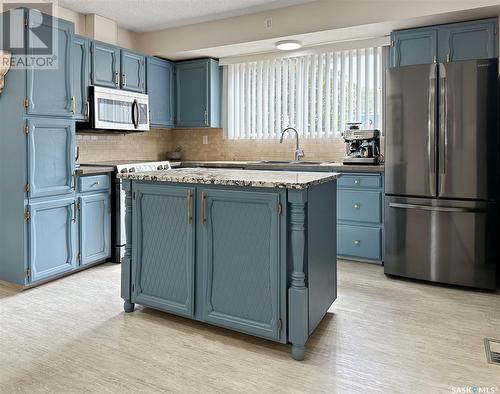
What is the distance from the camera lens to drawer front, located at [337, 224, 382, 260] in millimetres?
4086

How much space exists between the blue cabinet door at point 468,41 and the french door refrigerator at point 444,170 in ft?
2.14

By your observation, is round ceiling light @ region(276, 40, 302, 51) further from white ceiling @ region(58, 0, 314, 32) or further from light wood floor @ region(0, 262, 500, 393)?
light wood floor @ region(0, 262, 500, 393)

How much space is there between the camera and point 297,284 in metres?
2.21

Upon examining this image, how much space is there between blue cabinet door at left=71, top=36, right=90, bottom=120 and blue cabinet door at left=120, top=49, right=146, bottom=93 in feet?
1.72

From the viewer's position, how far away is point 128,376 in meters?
2.03

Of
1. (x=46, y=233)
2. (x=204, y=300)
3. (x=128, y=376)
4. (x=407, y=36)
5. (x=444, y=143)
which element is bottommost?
(x=128, y=376)

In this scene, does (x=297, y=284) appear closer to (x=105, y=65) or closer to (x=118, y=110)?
(x=118, y=110)

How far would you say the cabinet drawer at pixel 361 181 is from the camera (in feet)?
13.2

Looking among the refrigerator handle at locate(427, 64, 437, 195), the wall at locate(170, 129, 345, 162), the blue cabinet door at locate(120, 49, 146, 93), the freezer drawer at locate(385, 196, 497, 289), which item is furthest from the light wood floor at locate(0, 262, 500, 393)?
the blue cabinet door at locate(120, 49, 146, 93)

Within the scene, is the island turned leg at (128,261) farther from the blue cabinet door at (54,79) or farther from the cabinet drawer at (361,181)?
the cabinet drawer at (361,181)

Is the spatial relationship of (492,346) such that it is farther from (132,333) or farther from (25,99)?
(25,99)

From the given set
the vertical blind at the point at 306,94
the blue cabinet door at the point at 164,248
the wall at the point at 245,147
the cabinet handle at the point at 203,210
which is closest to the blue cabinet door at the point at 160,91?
the wall at the point at 245,147

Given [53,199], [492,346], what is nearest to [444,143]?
[492,346]

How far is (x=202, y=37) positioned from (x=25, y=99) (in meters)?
2.34
